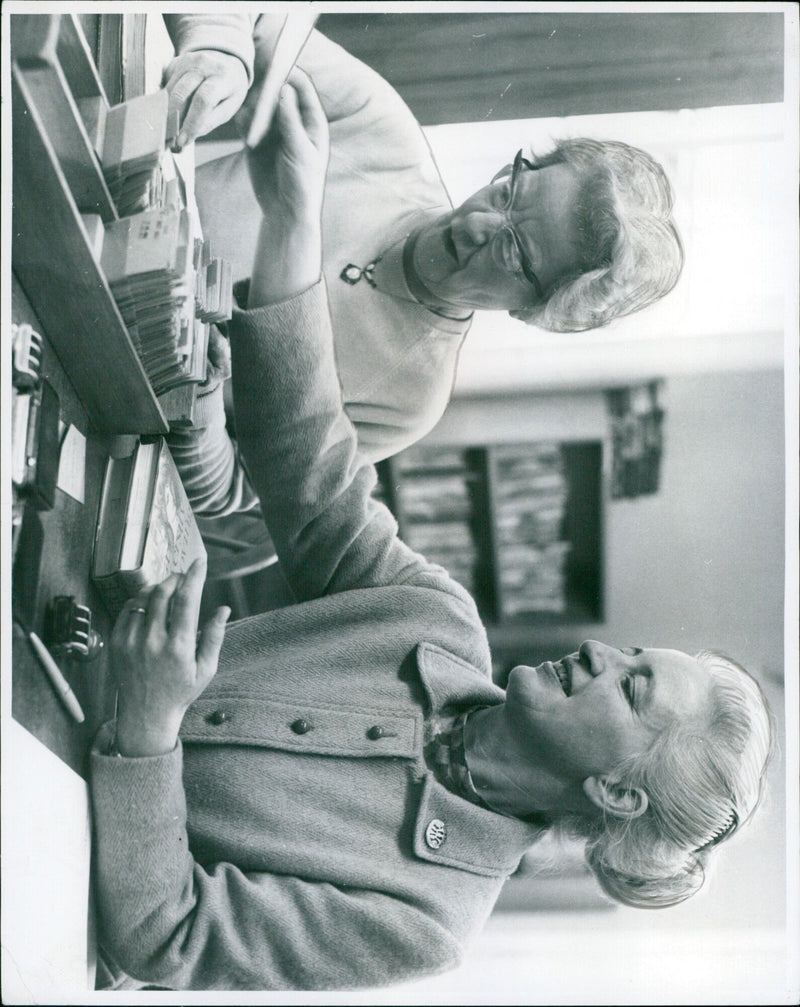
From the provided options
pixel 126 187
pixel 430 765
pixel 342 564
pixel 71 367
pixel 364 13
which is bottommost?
pixel 430 765

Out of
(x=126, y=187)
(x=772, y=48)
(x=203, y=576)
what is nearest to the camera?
(x=126, y=187)

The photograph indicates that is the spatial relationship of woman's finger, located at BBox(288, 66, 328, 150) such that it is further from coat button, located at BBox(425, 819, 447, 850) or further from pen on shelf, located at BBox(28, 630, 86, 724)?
coat button, located at BBox(425, 819, 447, 850)

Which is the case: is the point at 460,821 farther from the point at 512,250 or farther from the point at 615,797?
the point at 512,250

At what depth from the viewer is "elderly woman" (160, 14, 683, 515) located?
130 cm

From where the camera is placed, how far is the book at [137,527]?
122 centimetres

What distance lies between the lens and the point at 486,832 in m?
1.32

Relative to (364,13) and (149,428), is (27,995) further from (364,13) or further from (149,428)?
(364,13)

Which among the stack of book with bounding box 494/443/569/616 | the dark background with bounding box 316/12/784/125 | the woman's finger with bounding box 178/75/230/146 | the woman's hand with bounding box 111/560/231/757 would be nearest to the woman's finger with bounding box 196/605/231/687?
the woman's hand with bounding box 111/560/231/757

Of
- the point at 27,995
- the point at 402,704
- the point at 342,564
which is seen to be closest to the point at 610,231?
the point at 342,564

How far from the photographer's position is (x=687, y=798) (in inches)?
51.6

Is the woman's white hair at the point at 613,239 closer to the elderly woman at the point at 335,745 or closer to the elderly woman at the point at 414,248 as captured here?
the elderly woman at the point at 414,248

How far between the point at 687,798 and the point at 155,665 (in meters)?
Answer: 0.75

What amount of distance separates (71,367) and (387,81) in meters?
0.59

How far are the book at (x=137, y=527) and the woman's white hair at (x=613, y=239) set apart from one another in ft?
1.81
